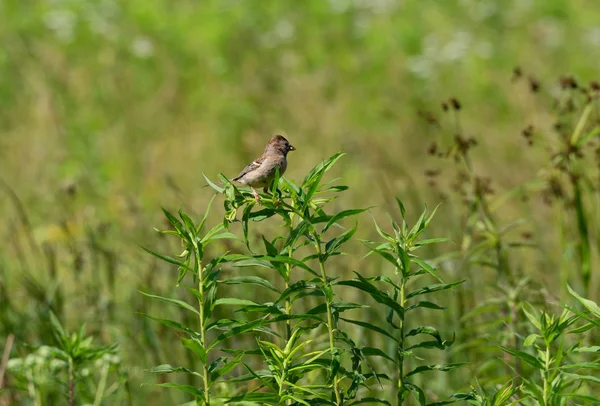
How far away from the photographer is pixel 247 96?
9.52 metres

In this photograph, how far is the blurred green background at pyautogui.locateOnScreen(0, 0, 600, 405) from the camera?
25.4 ft

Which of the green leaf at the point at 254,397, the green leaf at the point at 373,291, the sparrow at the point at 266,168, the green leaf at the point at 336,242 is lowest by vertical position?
the green leaf at the point at 254,397

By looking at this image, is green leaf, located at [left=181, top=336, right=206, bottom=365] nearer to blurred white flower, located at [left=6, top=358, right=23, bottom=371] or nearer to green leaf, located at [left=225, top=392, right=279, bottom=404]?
green leaf, located at [left=225, top=392, right=279, bottom=404]

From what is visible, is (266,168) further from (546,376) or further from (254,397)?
(546,376)

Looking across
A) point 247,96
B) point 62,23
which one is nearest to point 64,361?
point 247,96

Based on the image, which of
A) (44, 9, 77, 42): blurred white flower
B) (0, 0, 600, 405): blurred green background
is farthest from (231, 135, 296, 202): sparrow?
(44, 9, 77, 42): blurred white flower

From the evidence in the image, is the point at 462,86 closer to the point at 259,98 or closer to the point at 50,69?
the point at 259,98

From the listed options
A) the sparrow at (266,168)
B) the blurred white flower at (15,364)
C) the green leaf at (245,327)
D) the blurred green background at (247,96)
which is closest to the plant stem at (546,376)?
the green leaf at (245,327)

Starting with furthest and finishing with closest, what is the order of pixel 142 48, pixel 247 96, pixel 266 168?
1. pixel 142 48
2. pixel 247 96
3. pixel 266 168

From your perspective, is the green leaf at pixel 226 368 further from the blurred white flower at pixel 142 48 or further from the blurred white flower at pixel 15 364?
the blurred white flower at pixel 142 48

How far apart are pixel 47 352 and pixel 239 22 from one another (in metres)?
9.04

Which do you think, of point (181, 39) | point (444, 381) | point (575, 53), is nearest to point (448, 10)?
point (575, 53)

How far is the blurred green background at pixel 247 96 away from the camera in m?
7.75

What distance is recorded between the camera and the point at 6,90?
9859mm
